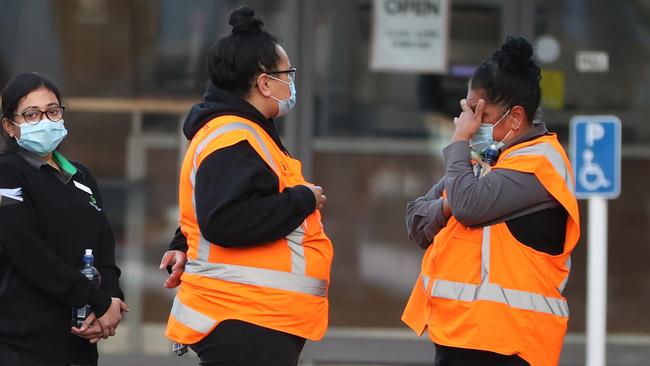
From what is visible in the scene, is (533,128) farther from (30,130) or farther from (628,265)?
(628,265)

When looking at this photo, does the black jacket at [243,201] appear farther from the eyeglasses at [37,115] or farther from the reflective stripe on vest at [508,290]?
the eyeglasses at [37,115]

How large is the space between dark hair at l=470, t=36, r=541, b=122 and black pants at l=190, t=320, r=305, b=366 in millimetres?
1082

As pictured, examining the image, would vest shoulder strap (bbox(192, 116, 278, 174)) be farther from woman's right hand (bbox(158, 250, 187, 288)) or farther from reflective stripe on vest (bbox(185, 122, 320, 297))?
woman's right hand (bbox(158, 250, 187, 288))

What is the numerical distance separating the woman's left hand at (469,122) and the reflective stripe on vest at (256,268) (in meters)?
0.63

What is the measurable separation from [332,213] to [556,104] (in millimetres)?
1618

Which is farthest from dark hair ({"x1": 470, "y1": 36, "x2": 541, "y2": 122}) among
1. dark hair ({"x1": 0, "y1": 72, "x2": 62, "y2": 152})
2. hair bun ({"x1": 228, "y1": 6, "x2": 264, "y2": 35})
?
dark hair ({"x1": 0, "y1": 72, "x2": 62, "y2": 152})

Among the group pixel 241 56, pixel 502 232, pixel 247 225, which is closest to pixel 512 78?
pixel 502 232

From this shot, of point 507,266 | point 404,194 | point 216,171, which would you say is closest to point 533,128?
point 507,266

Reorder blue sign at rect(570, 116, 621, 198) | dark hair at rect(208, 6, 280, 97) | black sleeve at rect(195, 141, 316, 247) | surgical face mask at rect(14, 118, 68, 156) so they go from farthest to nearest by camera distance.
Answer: blue sign at rect(570, 116, 621, 198)
surgical face mask at rect(14, 118, 68, 156)
dark hair at rect(208, 6, 280, 97)
black sleeve at rect(195, 141, 316, 247)

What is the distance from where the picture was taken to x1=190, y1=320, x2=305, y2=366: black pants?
12.0ft

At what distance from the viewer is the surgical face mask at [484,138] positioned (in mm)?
3830

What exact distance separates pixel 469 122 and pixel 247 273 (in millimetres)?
904

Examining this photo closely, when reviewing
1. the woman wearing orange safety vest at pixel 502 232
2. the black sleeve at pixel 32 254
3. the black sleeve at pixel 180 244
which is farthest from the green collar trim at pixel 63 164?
the woman wearing orange safety vest at pixel 502 232

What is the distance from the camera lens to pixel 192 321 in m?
3.72
